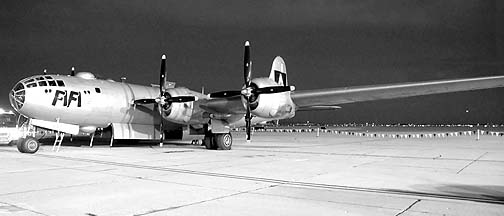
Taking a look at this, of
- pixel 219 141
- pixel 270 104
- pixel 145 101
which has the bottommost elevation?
pixel 219 141

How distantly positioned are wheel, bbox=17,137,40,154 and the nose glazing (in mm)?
1571

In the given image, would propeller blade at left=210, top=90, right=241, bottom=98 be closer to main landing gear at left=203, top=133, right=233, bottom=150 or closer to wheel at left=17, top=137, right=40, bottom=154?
main landing gear at left=203, top=133, right=233, bottom=150

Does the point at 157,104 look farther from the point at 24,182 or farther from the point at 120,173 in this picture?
the point at 24,182

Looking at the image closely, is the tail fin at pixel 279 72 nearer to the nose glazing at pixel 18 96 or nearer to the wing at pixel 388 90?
the wing at pixel 388 90

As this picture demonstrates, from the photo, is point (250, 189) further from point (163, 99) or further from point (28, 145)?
point (163, 99)

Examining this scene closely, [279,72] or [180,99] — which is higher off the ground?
[279,72]

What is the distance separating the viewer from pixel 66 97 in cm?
1712

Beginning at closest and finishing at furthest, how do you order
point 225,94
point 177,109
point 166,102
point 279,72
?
point 225,94 → point 166,102 → point 177,109 → point 279,72

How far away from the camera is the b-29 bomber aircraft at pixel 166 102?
16.1 metres

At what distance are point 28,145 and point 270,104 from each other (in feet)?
31.9

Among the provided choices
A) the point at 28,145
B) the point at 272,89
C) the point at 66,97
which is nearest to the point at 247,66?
the point at 272,89

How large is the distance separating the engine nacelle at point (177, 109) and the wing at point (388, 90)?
5.25m

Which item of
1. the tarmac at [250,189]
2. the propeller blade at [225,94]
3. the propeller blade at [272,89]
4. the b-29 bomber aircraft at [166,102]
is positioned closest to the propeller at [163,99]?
the b-29 bomber aircraft at [166,102]

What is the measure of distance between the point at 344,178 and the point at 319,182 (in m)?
0.87
